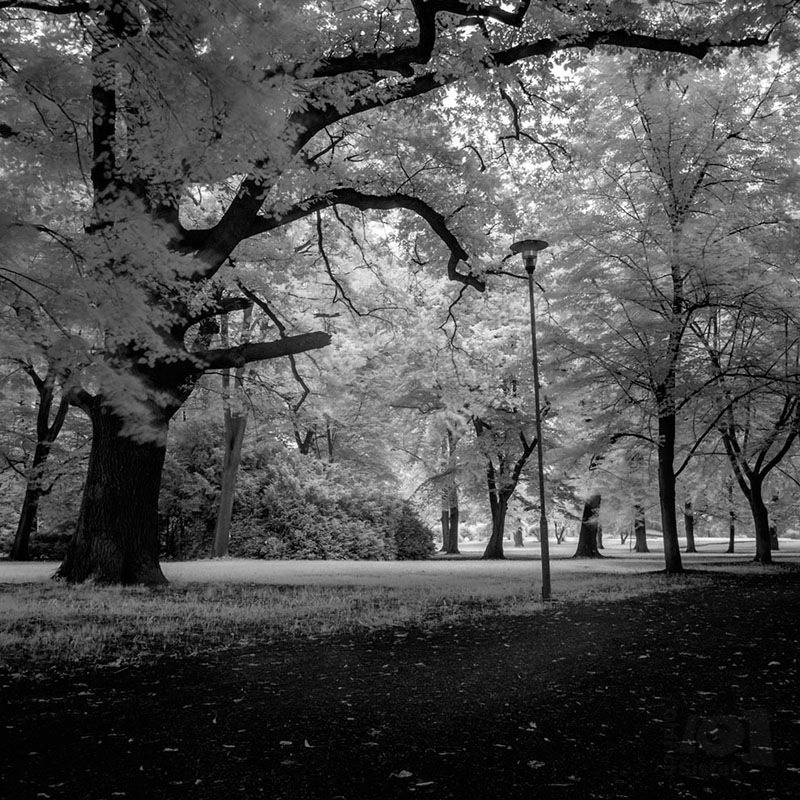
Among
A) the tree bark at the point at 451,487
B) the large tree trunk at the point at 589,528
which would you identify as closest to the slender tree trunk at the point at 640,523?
the large tree trunk at the point at 589,528

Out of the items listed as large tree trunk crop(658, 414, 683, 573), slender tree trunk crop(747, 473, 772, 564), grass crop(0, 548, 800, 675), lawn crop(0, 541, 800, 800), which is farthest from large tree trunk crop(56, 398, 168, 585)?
slender tree trunk crop(747, 473, 772, 564)

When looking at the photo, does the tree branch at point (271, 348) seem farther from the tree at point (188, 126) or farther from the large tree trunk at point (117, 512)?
the large tree trunk at point (117, 512)

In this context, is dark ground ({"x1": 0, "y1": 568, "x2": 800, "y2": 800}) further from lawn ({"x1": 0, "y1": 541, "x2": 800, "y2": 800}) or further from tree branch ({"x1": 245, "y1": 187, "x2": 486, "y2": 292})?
tree branch ({"x1": 245, "y1": 187, "x2": 486, "y2": 292})

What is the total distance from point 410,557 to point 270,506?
5.98 m

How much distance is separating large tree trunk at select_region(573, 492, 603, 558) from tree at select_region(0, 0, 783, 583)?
16489 millimetres

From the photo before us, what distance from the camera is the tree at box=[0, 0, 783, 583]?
13.9 feet

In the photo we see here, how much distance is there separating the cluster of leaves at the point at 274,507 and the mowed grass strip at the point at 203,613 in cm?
1062

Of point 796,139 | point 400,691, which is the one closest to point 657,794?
point 400,691

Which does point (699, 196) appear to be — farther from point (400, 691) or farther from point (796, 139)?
point (400, 691)

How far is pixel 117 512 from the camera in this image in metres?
10.7

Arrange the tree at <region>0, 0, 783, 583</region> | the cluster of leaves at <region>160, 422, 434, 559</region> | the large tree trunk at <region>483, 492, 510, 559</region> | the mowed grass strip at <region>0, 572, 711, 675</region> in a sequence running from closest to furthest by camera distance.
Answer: the tree at <region>0, 0, 783, 583</region>
the mowed grass strip at <region>0, 572, 711, 675</region>
the cluster of leaves at <region>160, 422, 434, 559</region>
the large tree trunk at <region>483, 492, 510, 559</region>

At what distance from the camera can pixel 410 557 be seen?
81.4 ft

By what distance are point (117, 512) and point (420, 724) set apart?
8.58 metres

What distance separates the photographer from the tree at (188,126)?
4223 millimetres
